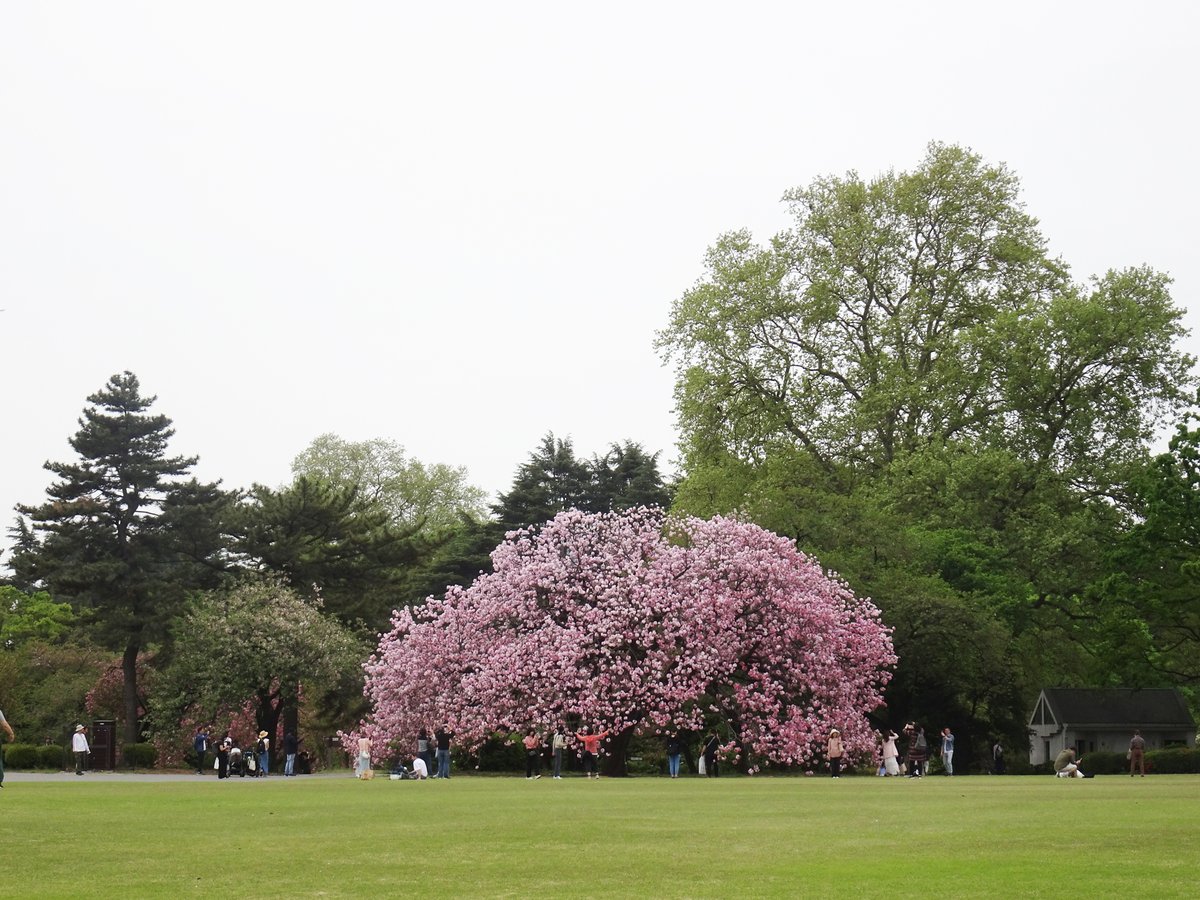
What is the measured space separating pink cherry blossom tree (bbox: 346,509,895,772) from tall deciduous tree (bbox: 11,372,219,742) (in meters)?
17.3

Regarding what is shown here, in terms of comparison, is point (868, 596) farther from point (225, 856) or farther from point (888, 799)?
point (225, 856)

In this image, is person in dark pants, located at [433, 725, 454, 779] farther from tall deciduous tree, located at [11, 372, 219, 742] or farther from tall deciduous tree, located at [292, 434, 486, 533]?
tall deciduous tree, located at [292, 434, 486, 533]

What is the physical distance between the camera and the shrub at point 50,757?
194 feet

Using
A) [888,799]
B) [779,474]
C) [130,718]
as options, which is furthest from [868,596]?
[130,718]

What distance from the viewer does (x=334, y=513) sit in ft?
228

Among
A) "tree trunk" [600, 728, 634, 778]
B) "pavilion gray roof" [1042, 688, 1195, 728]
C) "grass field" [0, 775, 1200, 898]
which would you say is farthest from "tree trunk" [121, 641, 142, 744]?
"pavilion gray roof" [1042, 688, 1195, 728]

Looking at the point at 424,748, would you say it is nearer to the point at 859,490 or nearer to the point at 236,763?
the point at 236,763

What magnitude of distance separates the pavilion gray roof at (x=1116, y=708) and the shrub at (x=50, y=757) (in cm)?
4113

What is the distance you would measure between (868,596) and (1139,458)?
486 inches

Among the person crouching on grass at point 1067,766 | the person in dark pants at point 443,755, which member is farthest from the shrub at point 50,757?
the person crouching on grass at point 1067,766

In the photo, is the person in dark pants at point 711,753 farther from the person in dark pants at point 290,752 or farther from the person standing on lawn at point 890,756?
the person in dark pants at point 290,752

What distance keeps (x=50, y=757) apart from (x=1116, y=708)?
44.6 meters

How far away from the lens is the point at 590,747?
43.3m

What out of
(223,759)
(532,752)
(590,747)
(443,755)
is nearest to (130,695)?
(223,759)
